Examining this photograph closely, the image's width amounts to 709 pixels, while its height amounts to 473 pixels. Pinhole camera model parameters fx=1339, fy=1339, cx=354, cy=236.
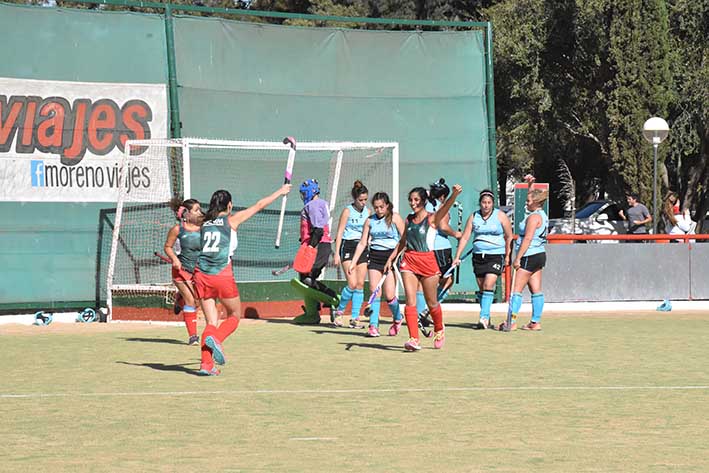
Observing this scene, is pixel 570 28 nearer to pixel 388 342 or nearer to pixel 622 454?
pixel 388 342

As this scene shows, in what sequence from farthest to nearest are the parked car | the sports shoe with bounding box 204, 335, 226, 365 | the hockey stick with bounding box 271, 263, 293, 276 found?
1. the parked car
2. the hockey stick with bounding box 271, 263, 293, 276
3. the sports shoe with bounding box 204, 335, 226, 365

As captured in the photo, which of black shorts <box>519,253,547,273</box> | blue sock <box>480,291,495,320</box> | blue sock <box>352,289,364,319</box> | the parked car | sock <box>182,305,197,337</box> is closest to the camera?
sock <box>182,305,197,337</box>

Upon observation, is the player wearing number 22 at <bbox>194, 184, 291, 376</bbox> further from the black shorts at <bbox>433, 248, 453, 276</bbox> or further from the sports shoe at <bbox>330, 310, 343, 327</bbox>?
the sports shoe at <bbox>330, 310, 343, 327</bbox>

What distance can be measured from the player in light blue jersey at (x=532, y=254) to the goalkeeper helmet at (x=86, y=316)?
617 cm

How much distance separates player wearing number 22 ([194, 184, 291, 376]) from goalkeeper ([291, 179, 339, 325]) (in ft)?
20.2

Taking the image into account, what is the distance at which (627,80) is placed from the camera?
34.9 metres

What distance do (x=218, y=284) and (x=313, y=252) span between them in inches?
259

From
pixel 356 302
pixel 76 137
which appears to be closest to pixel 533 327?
pixel 356 302

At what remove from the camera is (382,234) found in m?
16.7

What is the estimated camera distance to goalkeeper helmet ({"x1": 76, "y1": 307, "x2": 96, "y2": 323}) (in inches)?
783

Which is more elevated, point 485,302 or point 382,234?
point 382,234

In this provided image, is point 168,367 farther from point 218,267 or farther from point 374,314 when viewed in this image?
point 374,314

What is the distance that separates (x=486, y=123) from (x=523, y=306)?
3.45m

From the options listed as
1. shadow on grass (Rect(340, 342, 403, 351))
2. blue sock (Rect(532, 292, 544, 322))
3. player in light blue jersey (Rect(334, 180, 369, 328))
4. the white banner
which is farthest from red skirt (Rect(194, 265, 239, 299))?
the white banner
